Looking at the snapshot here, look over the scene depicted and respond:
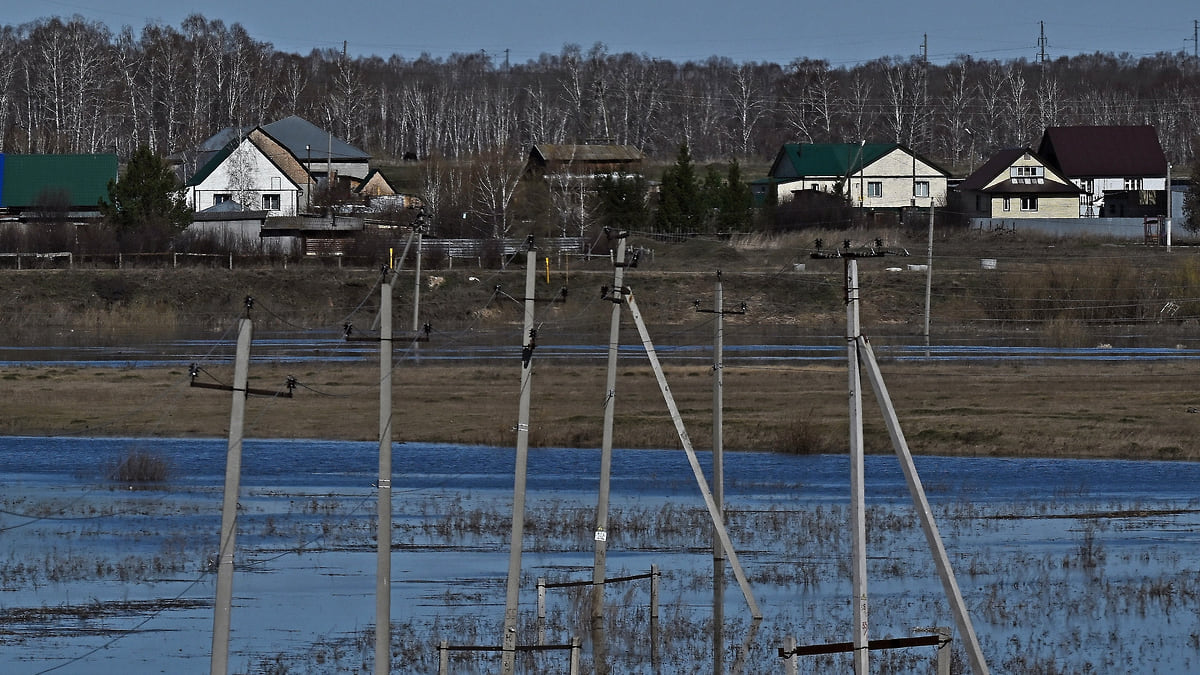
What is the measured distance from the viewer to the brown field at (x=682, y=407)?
41594mm

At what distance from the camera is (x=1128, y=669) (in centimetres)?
1978

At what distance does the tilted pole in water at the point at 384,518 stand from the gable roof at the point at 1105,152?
118064 mm

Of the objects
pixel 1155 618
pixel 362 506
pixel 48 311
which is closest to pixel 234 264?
pixel 48 311

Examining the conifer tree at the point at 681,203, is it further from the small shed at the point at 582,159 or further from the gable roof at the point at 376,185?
the gable roof at the point at 376,185

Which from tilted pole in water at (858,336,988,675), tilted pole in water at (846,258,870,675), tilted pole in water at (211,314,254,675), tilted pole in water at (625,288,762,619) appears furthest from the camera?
tilted pole in water at (625,288,762,619)

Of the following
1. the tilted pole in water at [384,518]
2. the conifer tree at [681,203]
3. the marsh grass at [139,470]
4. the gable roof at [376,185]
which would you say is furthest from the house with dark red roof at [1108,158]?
the tilted pole in water at [384,518]

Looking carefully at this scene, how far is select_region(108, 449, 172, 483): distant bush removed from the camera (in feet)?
117

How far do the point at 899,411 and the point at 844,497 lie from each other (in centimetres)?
1312

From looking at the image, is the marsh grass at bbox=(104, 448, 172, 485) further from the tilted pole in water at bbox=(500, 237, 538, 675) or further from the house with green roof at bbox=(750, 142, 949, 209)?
the house with green roof at bbox=(750, 142, 949, 209)

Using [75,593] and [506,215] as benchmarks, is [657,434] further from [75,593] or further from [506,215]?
[506,215]

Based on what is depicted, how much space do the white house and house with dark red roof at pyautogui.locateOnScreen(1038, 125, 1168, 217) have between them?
62123 millimetres

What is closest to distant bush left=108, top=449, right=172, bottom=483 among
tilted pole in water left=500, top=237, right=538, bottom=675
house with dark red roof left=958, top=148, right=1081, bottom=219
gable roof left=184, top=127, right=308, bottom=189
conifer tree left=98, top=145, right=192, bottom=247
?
tilted pole in water left=500, top=237, right=538, bottom=675

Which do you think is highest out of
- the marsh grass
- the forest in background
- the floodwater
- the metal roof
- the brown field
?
the forest in background

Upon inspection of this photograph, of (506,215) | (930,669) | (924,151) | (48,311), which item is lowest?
(930,669)
